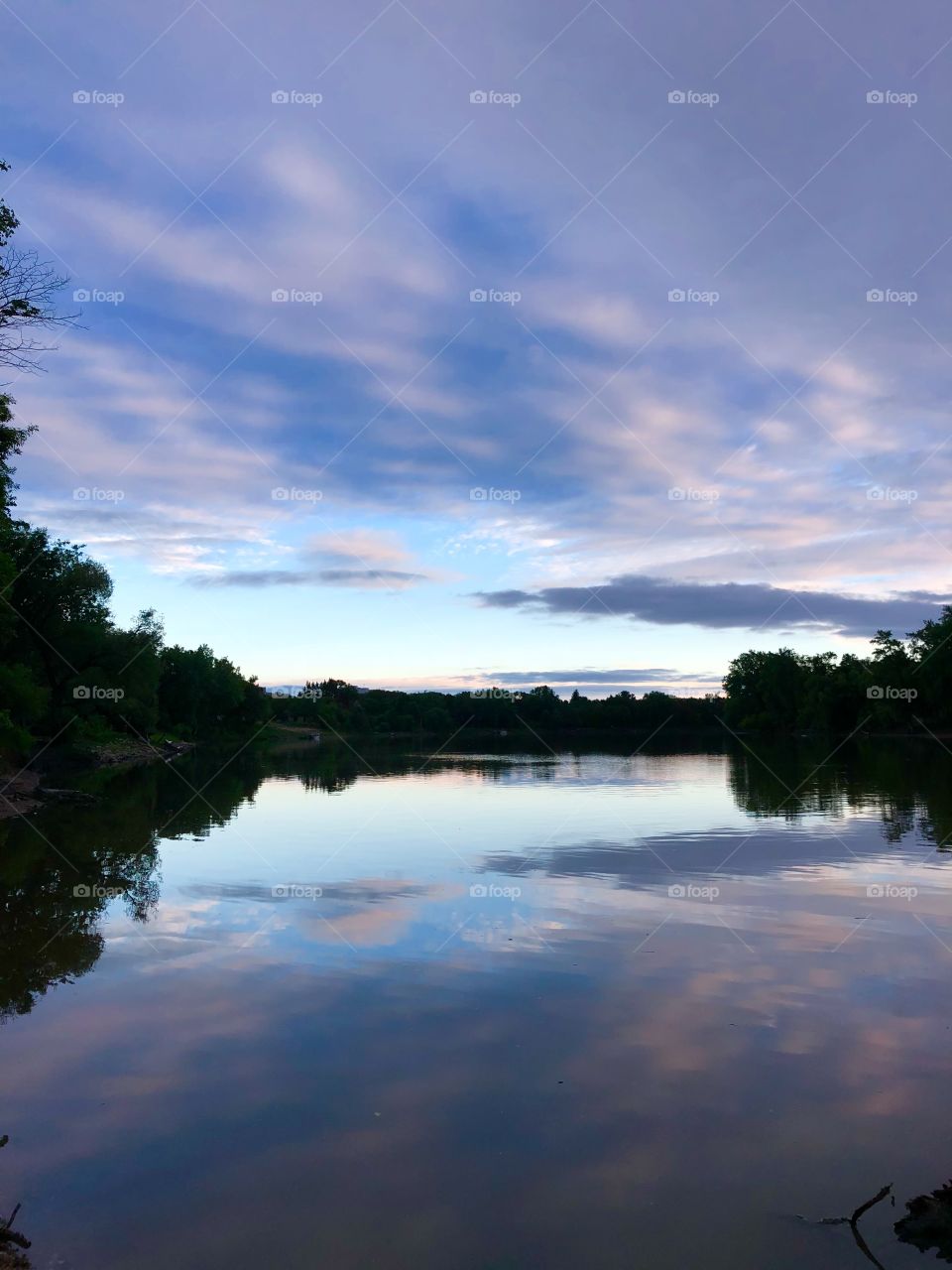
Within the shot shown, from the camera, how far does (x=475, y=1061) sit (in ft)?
26.5

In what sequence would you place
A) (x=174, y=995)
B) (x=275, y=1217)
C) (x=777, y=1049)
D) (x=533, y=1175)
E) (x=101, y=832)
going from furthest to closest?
(x=101, y=832) → (x=174, y=995) → (x=777, y=1049) → (x=533, y=1175) → (x=275, y=1217)

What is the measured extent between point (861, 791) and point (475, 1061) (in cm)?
2992

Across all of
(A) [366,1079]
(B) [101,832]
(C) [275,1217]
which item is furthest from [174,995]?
(B) [101,832]

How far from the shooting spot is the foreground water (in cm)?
563

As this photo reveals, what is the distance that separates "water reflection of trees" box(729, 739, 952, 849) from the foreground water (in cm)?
614

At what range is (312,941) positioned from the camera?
1234 centimetres

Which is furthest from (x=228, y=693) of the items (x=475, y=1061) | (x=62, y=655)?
(x=475, y=1061)

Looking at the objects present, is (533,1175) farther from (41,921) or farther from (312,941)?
(41,921)

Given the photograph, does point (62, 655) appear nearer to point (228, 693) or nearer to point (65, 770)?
point (65, 770)

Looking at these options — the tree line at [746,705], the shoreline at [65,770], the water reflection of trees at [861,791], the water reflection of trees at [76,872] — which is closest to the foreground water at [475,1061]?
the water reflection of trees at [76,872]

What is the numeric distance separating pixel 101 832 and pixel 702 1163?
22.1 meters

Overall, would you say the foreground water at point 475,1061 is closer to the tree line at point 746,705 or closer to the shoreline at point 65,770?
the shoreline at point 65,770

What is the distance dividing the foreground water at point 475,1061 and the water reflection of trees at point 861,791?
6138 millimetres

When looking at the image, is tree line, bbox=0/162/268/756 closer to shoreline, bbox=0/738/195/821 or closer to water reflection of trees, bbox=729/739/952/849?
shoreline, bbox=0/738/195/821
